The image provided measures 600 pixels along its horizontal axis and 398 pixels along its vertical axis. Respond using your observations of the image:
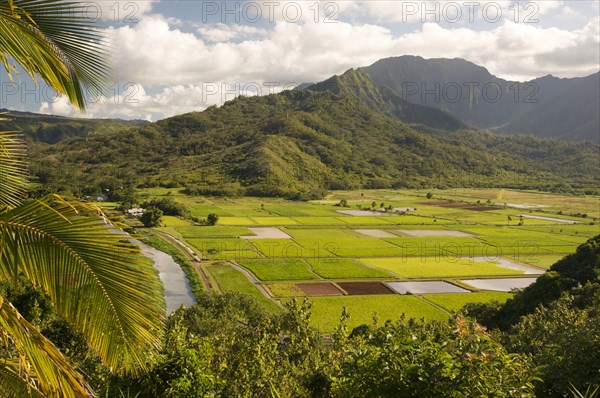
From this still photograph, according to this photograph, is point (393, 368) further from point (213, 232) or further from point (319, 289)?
point (213, 232)

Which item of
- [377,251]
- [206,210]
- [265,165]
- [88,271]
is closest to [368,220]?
[377,251]

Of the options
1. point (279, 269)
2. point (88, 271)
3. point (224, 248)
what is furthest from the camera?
point (224, 248)

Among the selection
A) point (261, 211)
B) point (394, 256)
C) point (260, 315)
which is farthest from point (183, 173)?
point (260, 315)

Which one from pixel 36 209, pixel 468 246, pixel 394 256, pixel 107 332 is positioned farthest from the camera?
pixel 468 246

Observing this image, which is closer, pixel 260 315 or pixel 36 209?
pixel 36 209

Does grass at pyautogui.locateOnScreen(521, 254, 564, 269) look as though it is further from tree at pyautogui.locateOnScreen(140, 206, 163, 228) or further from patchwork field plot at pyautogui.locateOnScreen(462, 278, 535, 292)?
tree at pyautogui.locateOnScreen(140, 206, 163, 228)

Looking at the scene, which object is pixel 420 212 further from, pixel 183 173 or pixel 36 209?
pixel 36 209
